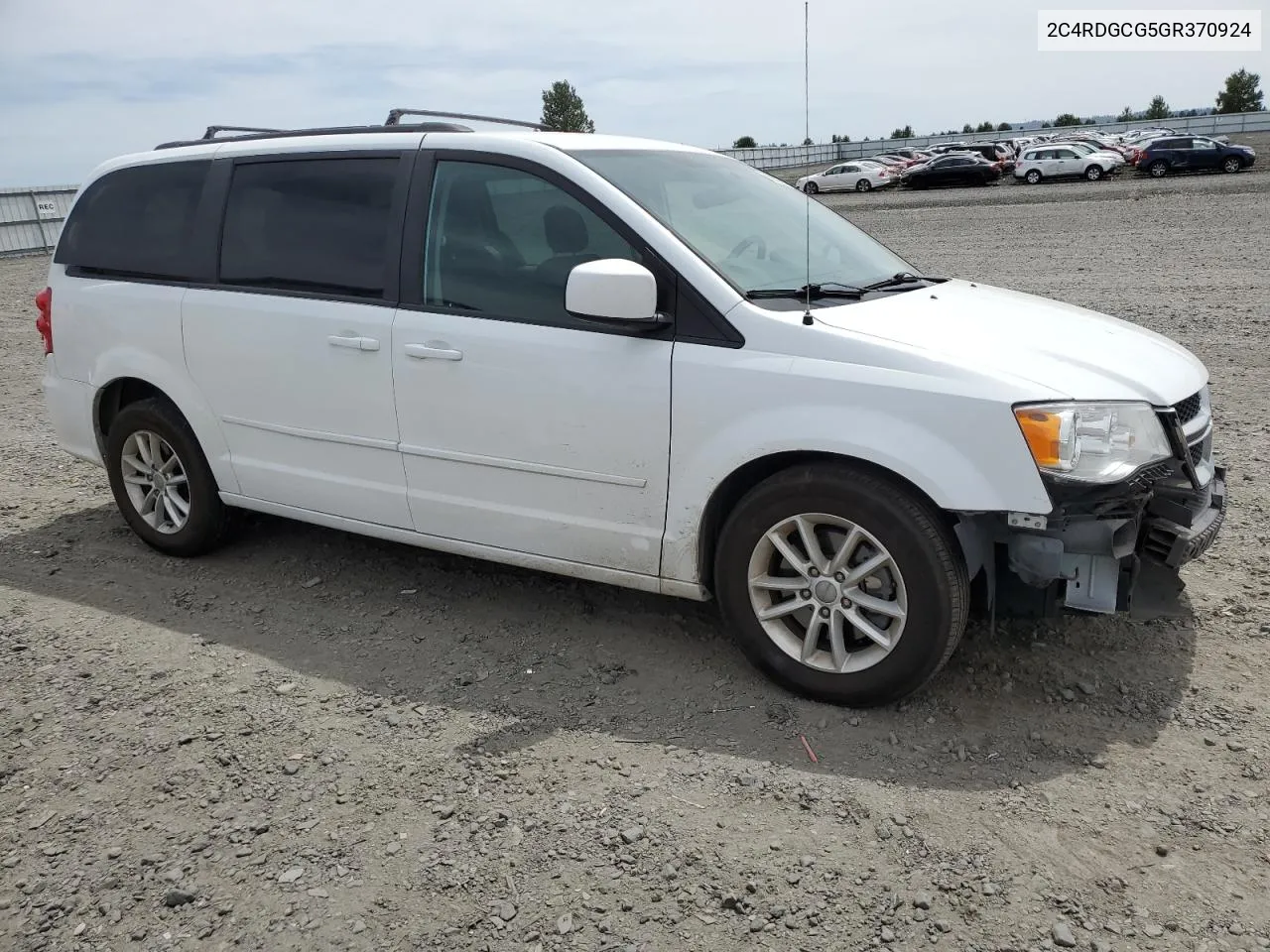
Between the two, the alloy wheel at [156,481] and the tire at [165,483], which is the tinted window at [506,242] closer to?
the tire at [165,483]

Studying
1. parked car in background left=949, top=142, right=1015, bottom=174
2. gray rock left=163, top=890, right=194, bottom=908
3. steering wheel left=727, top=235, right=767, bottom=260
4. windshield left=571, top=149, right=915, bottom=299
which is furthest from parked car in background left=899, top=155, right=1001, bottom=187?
gray rock left=163, top=890, right=194, bottom=908

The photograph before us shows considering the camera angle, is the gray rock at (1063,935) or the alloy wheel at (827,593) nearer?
the gray rock at (1063,935)

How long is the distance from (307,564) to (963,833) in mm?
3410

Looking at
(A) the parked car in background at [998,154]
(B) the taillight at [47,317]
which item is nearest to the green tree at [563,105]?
(A) the parked car in background at [998,154]

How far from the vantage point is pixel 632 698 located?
3.77 m

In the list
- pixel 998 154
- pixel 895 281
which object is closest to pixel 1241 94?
pixel 998 154

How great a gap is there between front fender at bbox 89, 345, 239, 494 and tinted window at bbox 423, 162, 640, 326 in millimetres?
1432

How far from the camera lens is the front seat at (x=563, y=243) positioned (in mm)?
3824

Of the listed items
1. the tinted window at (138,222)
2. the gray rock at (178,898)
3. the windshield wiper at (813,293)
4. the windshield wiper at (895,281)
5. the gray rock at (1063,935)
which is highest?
the tinted window at (138,222)

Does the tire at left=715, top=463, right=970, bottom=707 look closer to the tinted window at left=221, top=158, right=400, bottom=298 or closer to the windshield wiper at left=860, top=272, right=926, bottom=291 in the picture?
the windshield wiper at left=860, top=272, right=926, bottom=291

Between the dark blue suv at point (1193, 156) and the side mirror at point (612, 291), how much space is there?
3490 centimetres

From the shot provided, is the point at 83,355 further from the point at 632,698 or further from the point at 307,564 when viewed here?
the point at 632,698

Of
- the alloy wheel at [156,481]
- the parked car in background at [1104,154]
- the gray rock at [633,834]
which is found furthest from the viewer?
the parked car in background at [1104,154]

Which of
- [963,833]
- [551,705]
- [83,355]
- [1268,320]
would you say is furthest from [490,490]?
[1268,320]
